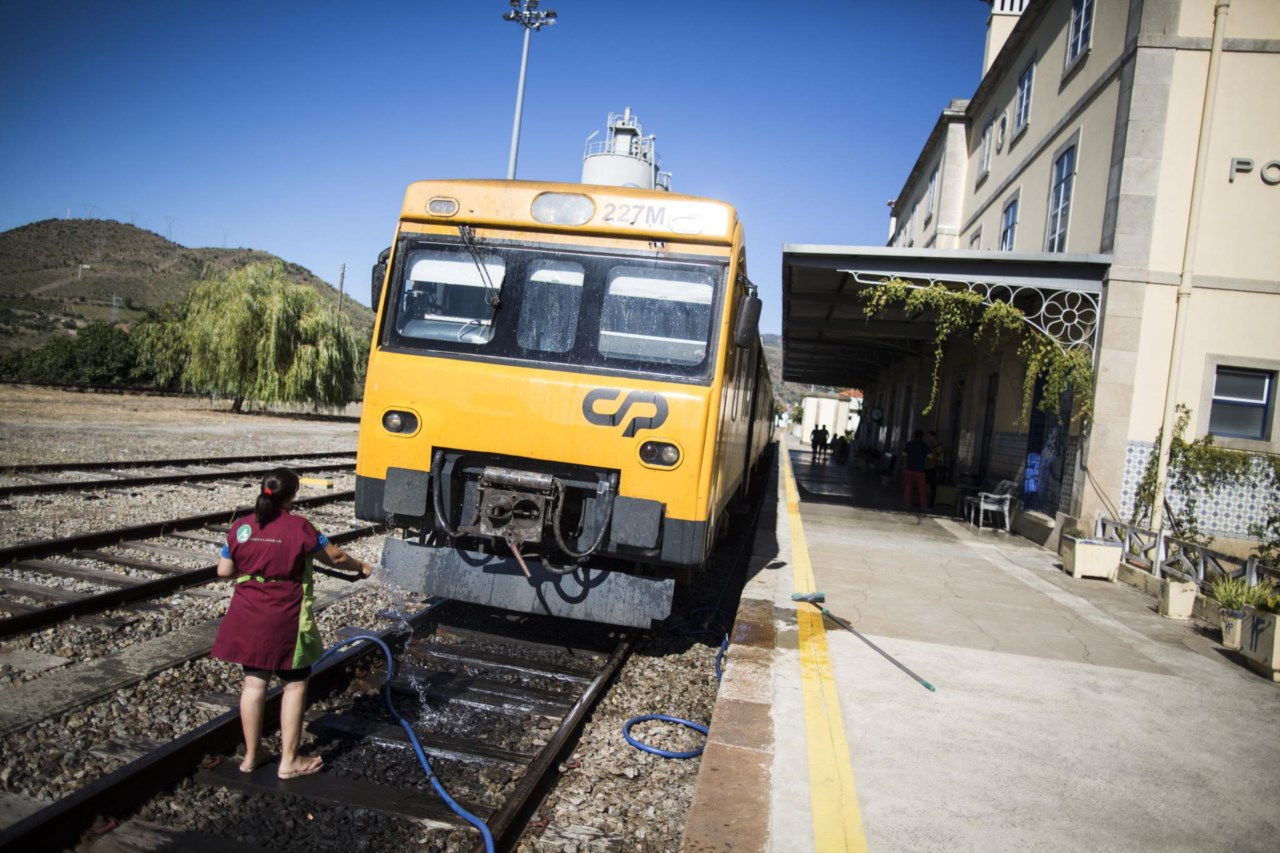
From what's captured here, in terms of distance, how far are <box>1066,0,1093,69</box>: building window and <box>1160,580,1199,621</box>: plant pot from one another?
9818 millimetres

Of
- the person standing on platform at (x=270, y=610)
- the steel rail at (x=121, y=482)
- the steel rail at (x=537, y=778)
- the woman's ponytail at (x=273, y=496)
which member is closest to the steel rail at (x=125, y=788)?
the person standing on platform at (x=270, y=610)

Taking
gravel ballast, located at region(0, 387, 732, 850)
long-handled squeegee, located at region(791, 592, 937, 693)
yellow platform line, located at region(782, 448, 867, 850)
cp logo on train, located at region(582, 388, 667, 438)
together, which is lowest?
gravel ballast, located at region(0, 387, 732, 850)

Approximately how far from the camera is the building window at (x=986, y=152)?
20.0 m

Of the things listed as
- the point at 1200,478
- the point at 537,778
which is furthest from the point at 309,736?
the point at 1200,478

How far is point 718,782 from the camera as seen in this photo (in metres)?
3.66

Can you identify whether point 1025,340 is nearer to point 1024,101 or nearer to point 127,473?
point 1024,101

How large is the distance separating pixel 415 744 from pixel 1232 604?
23.6 feet

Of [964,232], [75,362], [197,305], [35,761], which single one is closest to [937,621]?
[35,761]

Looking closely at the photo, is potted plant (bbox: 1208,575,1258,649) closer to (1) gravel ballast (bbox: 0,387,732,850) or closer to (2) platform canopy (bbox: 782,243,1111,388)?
(1) gravel ballast (bbox: 0,387,732,850)

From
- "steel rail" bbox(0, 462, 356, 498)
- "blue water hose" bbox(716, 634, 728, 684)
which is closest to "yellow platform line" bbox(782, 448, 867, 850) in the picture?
"blue water hose" bbox(716, 634, 728, 684)

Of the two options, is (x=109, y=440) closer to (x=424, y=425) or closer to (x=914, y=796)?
(x=424, y=425)

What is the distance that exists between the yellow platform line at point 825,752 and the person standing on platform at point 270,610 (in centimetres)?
236

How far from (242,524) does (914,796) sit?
10.8 feet

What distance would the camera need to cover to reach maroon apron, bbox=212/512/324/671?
3555 mm
